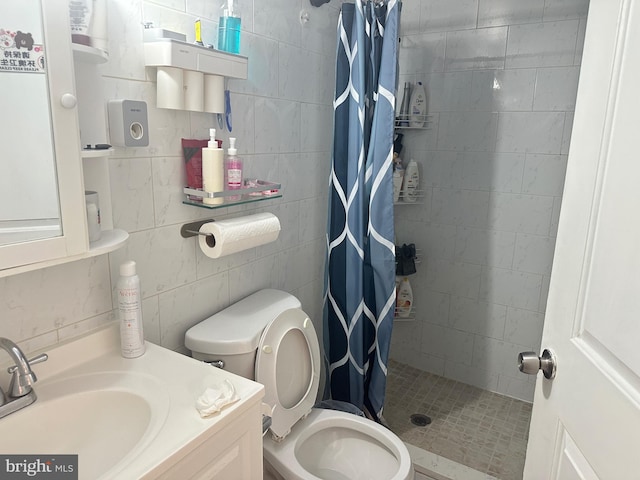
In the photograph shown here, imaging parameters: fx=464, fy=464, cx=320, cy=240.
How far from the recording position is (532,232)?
2.44 m

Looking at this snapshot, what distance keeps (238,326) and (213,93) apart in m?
0.75

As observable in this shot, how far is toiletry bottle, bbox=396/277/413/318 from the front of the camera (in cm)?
276

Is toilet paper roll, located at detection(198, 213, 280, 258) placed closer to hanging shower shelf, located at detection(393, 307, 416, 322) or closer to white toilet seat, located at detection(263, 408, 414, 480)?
white toilet seat, located at detection(263, 408, 414, 480)

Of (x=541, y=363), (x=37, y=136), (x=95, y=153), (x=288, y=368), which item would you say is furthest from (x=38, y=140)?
(x=541, y=363)

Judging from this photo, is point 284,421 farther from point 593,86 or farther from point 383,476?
point 593,86

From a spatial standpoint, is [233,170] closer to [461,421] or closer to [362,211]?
[362,211]

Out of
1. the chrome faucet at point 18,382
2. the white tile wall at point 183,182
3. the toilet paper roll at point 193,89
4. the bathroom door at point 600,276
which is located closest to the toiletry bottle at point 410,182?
the white tile wall at point 183,182

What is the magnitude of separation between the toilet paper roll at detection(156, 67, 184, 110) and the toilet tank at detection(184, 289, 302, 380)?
70 cm

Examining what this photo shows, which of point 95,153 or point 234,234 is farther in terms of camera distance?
point 234,234

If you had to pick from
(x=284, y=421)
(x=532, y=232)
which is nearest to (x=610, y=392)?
(x=284, y=421)

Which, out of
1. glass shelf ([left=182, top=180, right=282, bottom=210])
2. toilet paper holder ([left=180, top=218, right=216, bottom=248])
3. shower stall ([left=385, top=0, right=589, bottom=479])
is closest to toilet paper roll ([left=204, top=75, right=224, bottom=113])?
glass shelf ([left=182, top=180, right=282, bottom=210])

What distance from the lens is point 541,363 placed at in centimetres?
102

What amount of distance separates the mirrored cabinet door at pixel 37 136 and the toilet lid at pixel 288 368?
725 mm

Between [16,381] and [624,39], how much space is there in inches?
53.4
